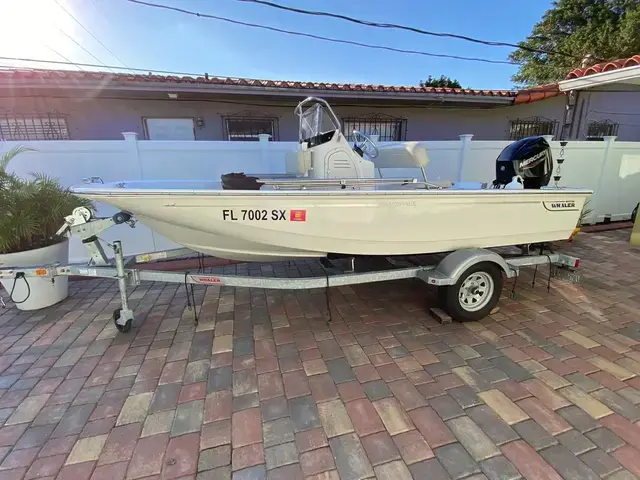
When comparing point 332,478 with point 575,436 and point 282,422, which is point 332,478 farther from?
point 575,436

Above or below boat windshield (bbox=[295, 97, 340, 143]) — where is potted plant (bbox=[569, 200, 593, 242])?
below

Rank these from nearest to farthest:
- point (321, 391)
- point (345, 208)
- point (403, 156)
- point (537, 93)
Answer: point (321, 391), point (345, 208), point (403, 156), point (537, 93)

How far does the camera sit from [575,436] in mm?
1756

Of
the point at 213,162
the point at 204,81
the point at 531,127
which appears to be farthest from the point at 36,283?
the point at 531,127

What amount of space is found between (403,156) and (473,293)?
160 cm

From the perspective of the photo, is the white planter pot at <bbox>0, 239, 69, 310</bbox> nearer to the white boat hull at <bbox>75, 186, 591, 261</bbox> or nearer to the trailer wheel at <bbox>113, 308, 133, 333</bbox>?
the trailer wheel at <bbox>113, 308, 133, 333</bbox>

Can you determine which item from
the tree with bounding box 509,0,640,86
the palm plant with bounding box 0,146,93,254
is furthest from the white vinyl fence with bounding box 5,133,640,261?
the tree with bounding box 509,0,640,86

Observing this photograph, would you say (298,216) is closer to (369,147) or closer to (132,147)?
(369,147)

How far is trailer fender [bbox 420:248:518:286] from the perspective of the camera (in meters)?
2.76

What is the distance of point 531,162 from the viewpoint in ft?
10.5

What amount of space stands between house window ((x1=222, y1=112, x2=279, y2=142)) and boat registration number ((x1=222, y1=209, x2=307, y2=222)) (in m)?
5.01

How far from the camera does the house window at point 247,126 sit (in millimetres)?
6973

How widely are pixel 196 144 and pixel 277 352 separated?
10.5ft

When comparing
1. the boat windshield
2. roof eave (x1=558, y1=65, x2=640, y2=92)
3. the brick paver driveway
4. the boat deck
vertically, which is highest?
roof eave (x1=558, y1=65, x2=640, y2=92)
